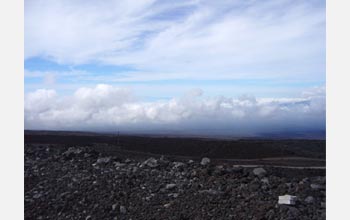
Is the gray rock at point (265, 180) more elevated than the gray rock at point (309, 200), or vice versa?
the gray rock at point (265, 180)

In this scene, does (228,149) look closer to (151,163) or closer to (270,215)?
(151,163)

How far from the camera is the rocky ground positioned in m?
8.56

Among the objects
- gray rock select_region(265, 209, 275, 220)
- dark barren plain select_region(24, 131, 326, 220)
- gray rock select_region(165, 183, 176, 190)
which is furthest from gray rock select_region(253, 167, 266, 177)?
gray rock select_region(265, 209, 275, 220)

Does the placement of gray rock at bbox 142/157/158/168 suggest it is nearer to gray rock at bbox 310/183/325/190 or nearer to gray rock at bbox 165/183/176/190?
gray rock at bbox 165/183/176/190

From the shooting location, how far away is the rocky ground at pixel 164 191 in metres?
8.56

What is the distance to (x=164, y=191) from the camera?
9648 mm

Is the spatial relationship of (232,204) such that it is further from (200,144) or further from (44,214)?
(200,144)

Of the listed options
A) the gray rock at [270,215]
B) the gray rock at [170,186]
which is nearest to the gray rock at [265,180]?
the gray rock at [270,215]

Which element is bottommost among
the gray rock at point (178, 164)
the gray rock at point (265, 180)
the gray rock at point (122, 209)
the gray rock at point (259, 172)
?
the gray rock at point (122, 209)

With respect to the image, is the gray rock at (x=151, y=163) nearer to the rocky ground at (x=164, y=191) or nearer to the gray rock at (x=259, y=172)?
the rocky ground at (x=164, y=191)

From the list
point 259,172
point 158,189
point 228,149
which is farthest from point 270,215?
point 228,149

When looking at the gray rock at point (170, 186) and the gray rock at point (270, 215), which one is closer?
the gray rock at point (270, 215)

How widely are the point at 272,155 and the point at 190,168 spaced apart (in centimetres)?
747

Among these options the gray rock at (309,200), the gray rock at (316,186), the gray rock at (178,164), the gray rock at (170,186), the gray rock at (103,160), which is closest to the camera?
the gray rock at (309,200)
